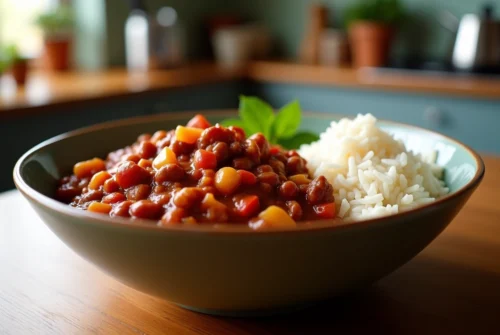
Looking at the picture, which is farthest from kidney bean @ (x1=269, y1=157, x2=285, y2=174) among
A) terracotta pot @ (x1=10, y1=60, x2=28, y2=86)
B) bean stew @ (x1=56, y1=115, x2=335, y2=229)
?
terracotta pot @ (x1=10, y1=60, x2=28, y2=86)

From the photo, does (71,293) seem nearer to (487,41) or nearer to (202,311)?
(202,311)

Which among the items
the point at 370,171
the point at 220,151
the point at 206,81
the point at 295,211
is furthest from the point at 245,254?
the point at 206,81

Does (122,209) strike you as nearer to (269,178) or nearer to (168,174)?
(168,174)

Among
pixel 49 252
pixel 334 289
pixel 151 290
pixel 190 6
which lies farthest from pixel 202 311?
pixel 190 6

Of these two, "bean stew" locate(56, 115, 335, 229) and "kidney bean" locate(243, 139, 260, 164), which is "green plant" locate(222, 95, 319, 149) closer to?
"bean stew" locate(56, 115, 335, 229)

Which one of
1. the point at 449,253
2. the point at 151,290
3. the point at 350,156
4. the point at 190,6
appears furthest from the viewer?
the point at 190,6

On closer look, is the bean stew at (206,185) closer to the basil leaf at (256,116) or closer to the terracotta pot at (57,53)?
the basil leaf at (256,116)

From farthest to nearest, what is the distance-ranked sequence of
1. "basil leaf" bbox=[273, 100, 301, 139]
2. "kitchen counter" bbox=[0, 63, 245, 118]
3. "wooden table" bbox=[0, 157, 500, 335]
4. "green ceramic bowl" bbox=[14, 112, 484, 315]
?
"kitchen counter" bbox=[0, 63, 245, 118], "basil leaf" bbox=[273, 100, 301, 139], "wooden table" bbox=[0, 157, 500, 335], "green ceramic bowl" bbox=[14, 112, 484, 315]
